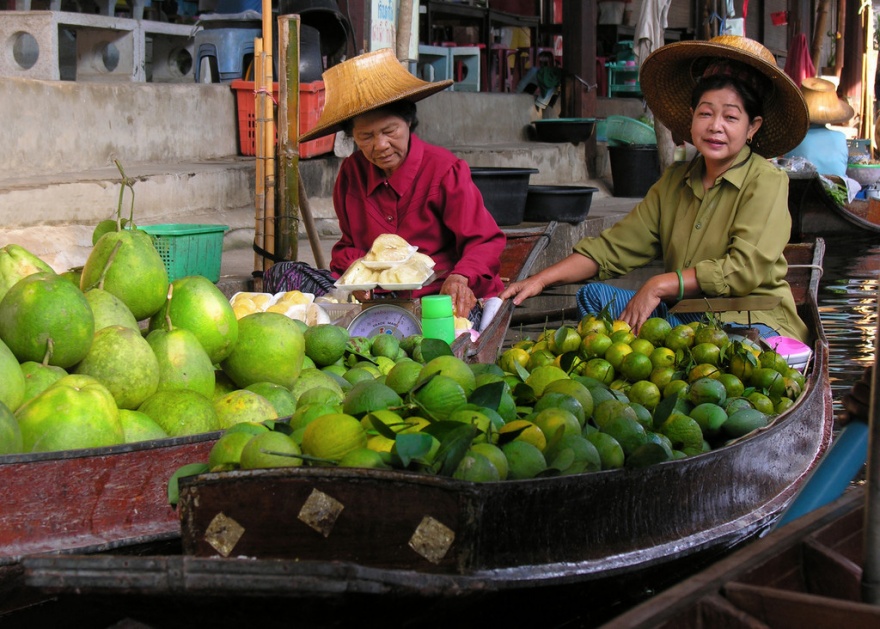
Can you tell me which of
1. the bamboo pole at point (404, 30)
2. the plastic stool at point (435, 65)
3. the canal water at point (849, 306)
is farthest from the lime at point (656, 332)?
the plastic stool at point (435, 65)

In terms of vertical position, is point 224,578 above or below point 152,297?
below

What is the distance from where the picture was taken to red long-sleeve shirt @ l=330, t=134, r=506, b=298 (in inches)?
168

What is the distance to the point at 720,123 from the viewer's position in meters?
3.57

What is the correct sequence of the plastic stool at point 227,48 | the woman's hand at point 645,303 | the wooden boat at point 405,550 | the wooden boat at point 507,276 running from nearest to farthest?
the wooden boat at point 405,550 < the wooden boat at point 507,276 < the woman's hand at point 645,303 < the plastic stool at point 227,48

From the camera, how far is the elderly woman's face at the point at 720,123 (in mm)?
3580

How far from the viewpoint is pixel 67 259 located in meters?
4.82

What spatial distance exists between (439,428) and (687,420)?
2.38ft

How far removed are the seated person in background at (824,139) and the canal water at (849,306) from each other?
38.2 inches

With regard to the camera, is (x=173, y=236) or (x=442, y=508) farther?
(x=173, y=236)

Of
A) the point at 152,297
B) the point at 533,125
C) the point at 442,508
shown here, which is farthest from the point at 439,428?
the point at 533,125

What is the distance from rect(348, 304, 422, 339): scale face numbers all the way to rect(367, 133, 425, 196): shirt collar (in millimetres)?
972

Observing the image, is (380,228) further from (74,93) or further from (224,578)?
(224,578)

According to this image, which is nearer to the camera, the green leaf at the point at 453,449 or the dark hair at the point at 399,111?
the green leaf at the point at 453,449

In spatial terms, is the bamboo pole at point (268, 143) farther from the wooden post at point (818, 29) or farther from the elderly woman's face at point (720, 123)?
the wooden post at point (818, 29)
